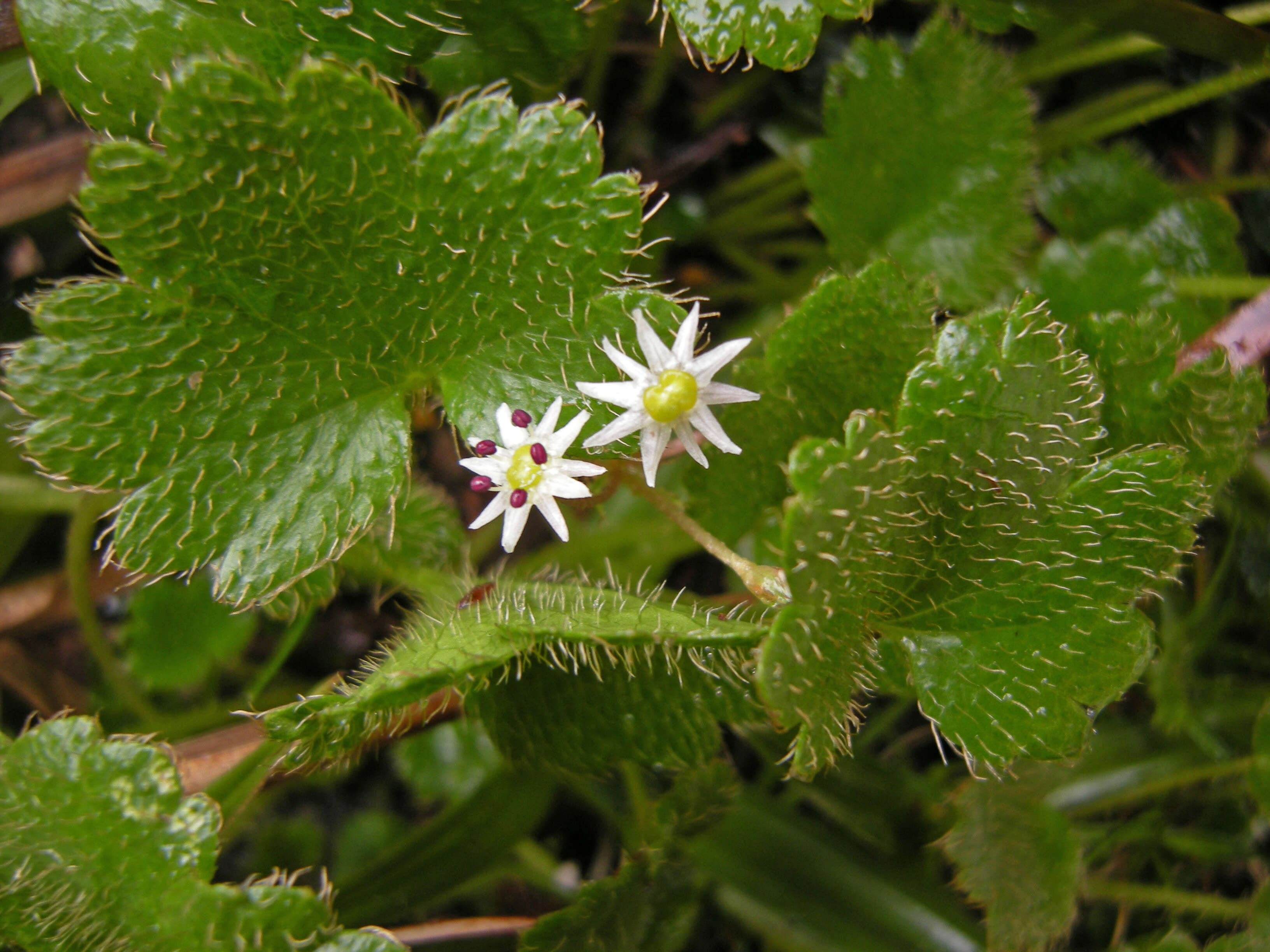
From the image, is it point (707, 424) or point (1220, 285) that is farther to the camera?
point (1220, 285)

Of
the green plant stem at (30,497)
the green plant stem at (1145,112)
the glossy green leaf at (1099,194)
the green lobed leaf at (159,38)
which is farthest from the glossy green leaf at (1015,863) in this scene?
the green plant stem at (30,497)

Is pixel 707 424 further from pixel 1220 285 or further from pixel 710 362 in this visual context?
pixel 1220 285

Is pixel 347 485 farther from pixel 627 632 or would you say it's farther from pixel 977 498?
pixel 977 498

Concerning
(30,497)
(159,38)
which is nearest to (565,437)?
(159,38)

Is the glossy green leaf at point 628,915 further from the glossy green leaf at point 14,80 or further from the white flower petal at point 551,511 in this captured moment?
the glossy green leaf at point 14,80

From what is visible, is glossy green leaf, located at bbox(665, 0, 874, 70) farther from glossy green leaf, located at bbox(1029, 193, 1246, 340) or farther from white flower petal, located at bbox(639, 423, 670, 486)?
glossy green leaf, located at bbox(1029, 193, 1246, 340)

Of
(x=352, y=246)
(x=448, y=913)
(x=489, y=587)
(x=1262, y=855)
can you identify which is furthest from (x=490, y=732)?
(x=1262, y=855)
